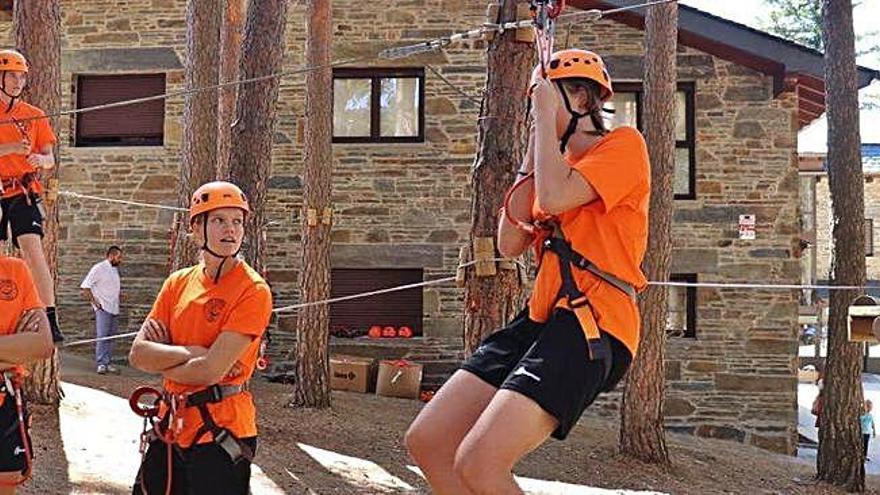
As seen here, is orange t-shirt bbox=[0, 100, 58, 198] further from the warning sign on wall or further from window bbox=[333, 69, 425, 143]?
the warning sign on wall

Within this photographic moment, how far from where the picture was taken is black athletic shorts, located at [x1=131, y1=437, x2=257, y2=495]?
343 centimetres

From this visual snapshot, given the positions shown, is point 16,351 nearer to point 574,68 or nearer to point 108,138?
point 574,68

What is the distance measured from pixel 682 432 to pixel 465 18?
20.5ft

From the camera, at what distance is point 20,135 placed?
5.58 m

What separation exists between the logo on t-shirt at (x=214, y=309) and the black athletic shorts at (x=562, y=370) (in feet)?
3.42

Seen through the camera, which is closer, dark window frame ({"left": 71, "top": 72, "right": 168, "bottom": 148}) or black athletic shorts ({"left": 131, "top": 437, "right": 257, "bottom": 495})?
black athletic shorts ({"left": 131, "top": 437, "right": 257, "bottom": 495})

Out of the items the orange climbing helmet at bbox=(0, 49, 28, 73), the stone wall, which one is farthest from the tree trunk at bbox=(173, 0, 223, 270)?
the stone wall

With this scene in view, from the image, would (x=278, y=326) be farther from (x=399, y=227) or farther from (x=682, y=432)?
(x=682, y=432)

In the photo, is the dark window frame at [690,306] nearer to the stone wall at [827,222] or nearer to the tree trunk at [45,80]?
the tree trunk at [45,80]

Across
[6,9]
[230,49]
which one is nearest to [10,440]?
[230,49]

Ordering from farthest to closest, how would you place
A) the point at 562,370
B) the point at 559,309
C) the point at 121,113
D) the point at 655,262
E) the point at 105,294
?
the point at 121,113 < the point at 105,294 < the point at 655,262 < the point at 559,309 < the point at 562,370

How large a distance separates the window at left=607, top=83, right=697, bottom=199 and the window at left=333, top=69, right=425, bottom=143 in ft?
8.97

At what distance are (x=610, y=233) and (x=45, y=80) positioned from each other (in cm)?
611

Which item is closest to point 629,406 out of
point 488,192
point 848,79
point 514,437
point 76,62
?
point 848,79
